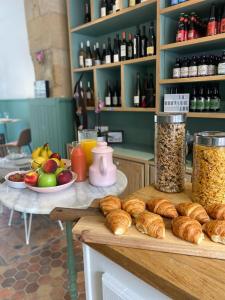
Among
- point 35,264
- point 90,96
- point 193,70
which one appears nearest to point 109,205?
point 35,264

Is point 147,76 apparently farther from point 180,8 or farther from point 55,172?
point 55,172

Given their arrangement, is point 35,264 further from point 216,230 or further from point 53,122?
point 53,122

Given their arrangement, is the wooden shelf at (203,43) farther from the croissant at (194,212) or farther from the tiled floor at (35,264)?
the tiled floor at (35,264)

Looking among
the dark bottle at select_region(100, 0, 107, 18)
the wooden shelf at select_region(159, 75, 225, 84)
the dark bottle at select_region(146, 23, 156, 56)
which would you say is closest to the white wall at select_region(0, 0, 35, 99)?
the dark bottle at select_region(100, 0, 107, 18)

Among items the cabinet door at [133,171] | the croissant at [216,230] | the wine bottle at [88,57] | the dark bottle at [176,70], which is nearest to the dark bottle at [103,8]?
the wine bottle at [88,57]

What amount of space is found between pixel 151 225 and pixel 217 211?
0.19 meters

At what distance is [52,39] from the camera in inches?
110

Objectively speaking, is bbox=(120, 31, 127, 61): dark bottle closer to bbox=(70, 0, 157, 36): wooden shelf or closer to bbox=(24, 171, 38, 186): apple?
bbox=(70, 0, 157, 36): wooden shelf

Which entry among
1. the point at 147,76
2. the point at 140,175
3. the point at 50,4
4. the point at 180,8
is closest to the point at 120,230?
the point at 140,175

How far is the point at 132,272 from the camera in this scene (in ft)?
1.63

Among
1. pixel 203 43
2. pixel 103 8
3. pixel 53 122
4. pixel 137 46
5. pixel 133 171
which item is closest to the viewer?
pixel 203 43

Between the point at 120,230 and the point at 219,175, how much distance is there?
1.05 feet

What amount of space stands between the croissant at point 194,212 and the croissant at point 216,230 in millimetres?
34

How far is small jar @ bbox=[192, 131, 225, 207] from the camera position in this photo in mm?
625
